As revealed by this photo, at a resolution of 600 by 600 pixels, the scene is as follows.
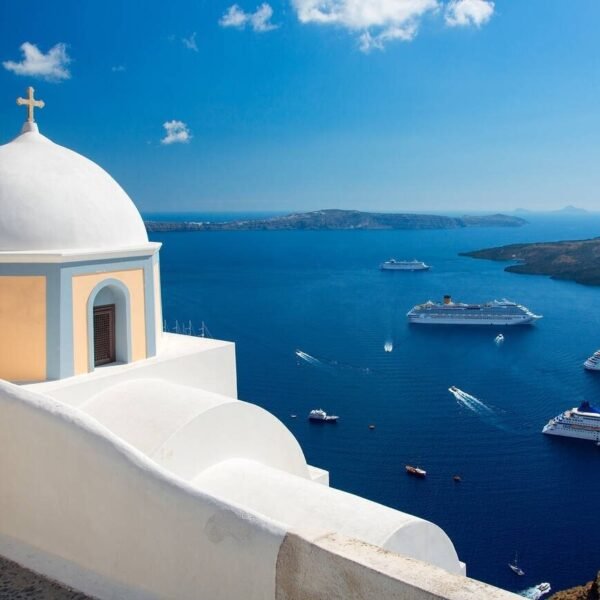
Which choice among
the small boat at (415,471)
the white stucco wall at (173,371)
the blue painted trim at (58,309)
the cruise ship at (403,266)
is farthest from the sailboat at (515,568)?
the cruise ship at (403,266)

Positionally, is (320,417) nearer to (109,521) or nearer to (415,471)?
(415,471)

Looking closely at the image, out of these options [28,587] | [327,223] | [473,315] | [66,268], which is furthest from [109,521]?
[327,223]

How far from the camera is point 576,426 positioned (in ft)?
68.8

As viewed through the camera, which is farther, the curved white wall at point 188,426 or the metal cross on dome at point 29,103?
the metal cross on dome at point 29,103

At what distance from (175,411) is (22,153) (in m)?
2.82

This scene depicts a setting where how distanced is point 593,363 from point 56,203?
Answer: 90.4 ft

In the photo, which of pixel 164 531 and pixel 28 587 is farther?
pixel 28 587

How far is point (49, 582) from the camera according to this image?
12.0ft

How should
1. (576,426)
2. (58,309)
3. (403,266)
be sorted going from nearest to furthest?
(58,309) → (576,426) → (403,266)

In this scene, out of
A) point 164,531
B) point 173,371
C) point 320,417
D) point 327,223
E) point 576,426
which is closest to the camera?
point 164,531

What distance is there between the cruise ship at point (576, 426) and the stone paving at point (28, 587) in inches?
779

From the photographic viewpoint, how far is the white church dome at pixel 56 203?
5.50 metres

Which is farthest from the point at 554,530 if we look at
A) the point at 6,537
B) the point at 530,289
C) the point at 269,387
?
the point at 530,289

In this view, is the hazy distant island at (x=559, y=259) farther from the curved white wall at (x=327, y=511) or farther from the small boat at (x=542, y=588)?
the curved white wall at (x=327, y=511)
